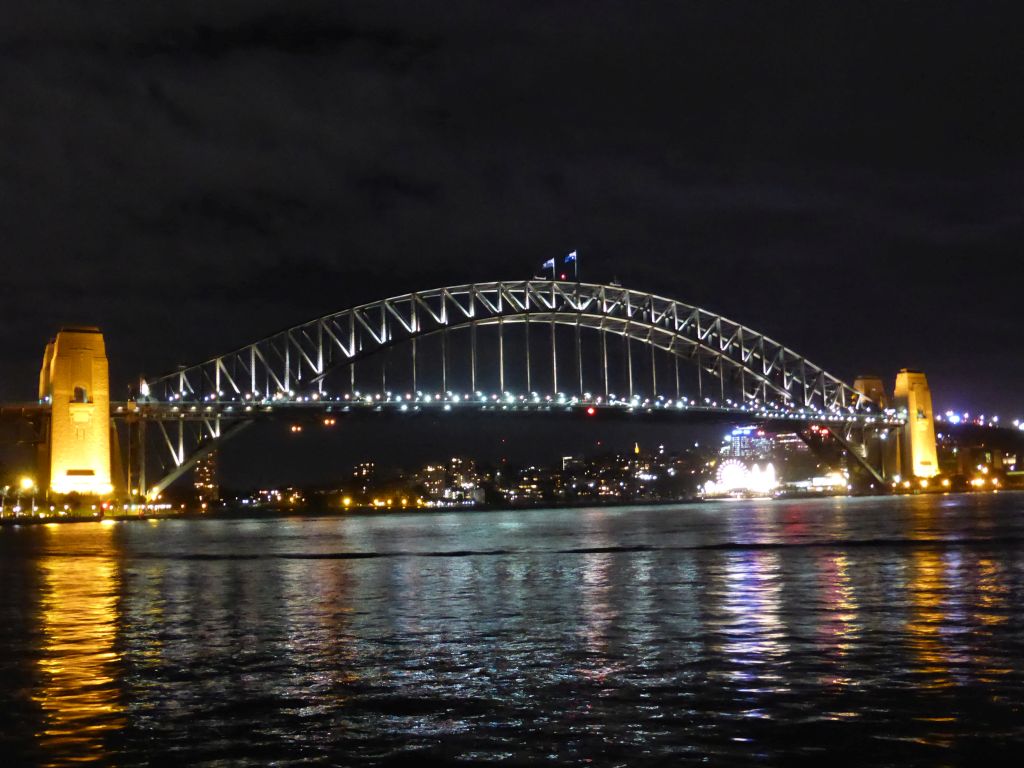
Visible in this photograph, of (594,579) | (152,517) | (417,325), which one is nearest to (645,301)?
(417,325)

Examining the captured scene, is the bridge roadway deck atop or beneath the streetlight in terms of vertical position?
atop

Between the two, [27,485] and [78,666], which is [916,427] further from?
[78,666]

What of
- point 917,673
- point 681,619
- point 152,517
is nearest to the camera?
point 917,673

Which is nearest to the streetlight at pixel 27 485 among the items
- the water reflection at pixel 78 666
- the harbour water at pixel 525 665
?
the water reflection at pixel 78 666

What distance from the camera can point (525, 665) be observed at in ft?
Result: 41.4

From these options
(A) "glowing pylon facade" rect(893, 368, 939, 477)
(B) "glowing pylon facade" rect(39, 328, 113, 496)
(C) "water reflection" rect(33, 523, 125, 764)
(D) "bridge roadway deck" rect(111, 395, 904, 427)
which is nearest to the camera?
(C) "water reflection" rect(33, 523, 125, 764)

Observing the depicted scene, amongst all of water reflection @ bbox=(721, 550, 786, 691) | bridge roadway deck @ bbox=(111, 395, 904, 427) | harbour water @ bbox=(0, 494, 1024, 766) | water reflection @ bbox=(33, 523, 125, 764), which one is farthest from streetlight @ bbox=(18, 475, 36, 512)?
water reflection @ bbox=(721, 550, 786, 691)

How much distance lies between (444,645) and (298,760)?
5680mm

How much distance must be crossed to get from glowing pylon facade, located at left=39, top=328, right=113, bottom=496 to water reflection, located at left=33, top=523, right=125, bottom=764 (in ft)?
177

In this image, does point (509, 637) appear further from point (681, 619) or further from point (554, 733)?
point (554, 733)

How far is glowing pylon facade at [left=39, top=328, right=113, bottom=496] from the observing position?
78438mm

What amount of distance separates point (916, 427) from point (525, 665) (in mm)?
117531

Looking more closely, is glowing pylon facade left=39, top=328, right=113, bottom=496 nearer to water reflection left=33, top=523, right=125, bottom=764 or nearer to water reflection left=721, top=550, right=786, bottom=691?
water reflection left=33, top=523, right=125, bottom=764

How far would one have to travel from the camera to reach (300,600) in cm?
2022
